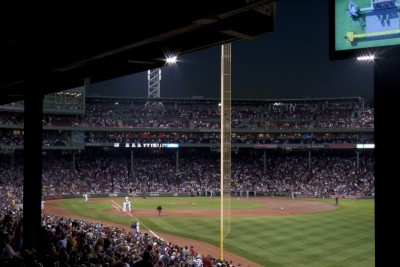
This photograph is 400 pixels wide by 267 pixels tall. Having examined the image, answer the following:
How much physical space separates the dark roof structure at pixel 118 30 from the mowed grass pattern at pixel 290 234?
1622 centimetres

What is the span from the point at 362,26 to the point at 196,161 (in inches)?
2644

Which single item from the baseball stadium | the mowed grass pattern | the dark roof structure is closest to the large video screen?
the dark roof structure

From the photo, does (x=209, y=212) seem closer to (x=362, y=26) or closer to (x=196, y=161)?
(x=196, y=161)

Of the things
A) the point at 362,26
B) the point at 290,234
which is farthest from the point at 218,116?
the point at 362,26

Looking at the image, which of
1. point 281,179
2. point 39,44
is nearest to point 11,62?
point 39,44

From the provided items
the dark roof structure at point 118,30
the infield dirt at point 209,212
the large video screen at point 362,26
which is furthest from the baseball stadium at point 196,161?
the large video screen at point 362,26

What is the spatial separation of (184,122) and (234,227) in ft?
142

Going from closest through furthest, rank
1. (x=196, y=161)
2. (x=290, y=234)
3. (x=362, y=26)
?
(x=362, y=26)
(x=290, y=234)
(x=196, y=161)

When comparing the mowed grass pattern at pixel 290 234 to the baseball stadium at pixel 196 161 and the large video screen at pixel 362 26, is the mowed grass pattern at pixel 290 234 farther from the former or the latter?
the large video screen at pixel 362 26

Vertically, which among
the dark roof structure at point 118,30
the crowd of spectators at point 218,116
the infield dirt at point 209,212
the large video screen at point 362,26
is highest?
the crowd of spectators at point 218,116

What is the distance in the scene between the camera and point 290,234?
1200 inches

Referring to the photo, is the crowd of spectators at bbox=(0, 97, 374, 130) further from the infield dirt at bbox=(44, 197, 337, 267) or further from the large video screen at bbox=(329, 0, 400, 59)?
the large video screen at bbox=(329, 0, 400, 59)

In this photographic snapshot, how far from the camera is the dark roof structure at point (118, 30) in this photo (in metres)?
6.48

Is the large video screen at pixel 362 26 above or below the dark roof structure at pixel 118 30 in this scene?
below
